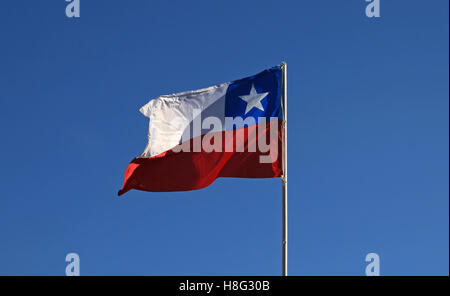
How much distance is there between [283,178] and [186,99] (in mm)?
5464

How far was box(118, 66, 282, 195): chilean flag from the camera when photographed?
3030cm

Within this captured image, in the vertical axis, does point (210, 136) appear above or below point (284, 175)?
above

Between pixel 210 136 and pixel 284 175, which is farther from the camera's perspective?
pixel 210 136

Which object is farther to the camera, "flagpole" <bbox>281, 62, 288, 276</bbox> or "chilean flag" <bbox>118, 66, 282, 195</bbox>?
"chilean flag" <bbox>118, 66, 282, 195</bbox>

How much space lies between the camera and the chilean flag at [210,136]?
99.4 feet

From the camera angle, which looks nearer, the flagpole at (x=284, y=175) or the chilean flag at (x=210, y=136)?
the flagpole at (x=284, y=175)

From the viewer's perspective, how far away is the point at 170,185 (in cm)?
3102

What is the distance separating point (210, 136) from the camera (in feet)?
103
